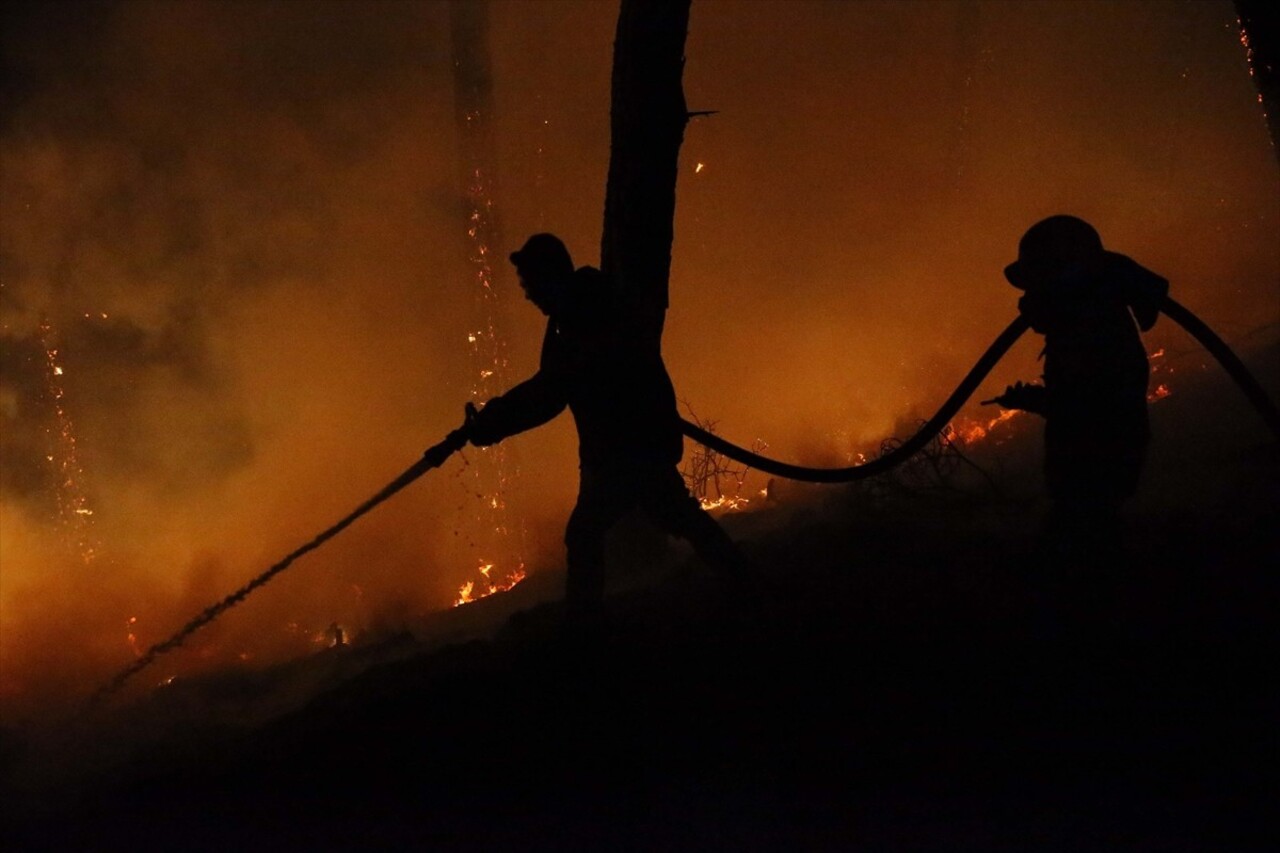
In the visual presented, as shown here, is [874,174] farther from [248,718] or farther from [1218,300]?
[248,718]

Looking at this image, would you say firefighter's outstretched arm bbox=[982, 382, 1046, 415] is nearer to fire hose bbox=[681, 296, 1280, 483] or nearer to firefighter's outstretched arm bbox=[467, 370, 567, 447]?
fire hose bbox=[681, 296, 1280, 483]

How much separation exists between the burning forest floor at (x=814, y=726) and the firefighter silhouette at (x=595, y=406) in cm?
47

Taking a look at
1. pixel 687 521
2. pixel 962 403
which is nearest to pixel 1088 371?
pixel 962 403

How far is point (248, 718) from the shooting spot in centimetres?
525

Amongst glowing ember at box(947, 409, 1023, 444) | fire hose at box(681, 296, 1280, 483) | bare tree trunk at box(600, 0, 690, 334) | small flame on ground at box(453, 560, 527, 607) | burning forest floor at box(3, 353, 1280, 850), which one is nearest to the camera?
burning forest floor at box(3, 353, 1280, 850)

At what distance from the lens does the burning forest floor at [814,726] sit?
105 inches

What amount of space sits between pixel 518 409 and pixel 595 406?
0.35 meters

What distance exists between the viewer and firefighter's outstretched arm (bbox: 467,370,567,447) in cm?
393

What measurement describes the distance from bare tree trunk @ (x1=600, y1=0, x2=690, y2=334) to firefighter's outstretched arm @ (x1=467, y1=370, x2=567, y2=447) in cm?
132

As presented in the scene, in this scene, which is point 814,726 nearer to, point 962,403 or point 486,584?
point 962,403

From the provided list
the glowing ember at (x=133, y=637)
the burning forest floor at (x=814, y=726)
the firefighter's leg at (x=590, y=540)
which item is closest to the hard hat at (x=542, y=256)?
the firefighter's leg at (x=590, y=540)

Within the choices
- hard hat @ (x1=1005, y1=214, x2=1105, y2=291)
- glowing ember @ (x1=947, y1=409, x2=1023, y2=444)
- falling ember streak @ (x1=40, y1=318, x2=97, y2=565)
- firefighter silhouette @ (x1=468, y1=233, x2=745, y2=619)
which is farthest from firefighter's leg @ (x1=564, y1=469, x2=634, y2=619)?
falling ember streak @ (x1=40, y1=318, x2=97, y2=565)

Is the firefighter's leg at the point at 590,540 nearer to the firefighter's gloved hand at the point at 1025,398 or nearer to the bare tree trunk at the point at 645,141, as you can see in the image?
the bare tree trunk at the point at 645,141

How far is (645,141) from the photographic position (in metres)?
5.21
